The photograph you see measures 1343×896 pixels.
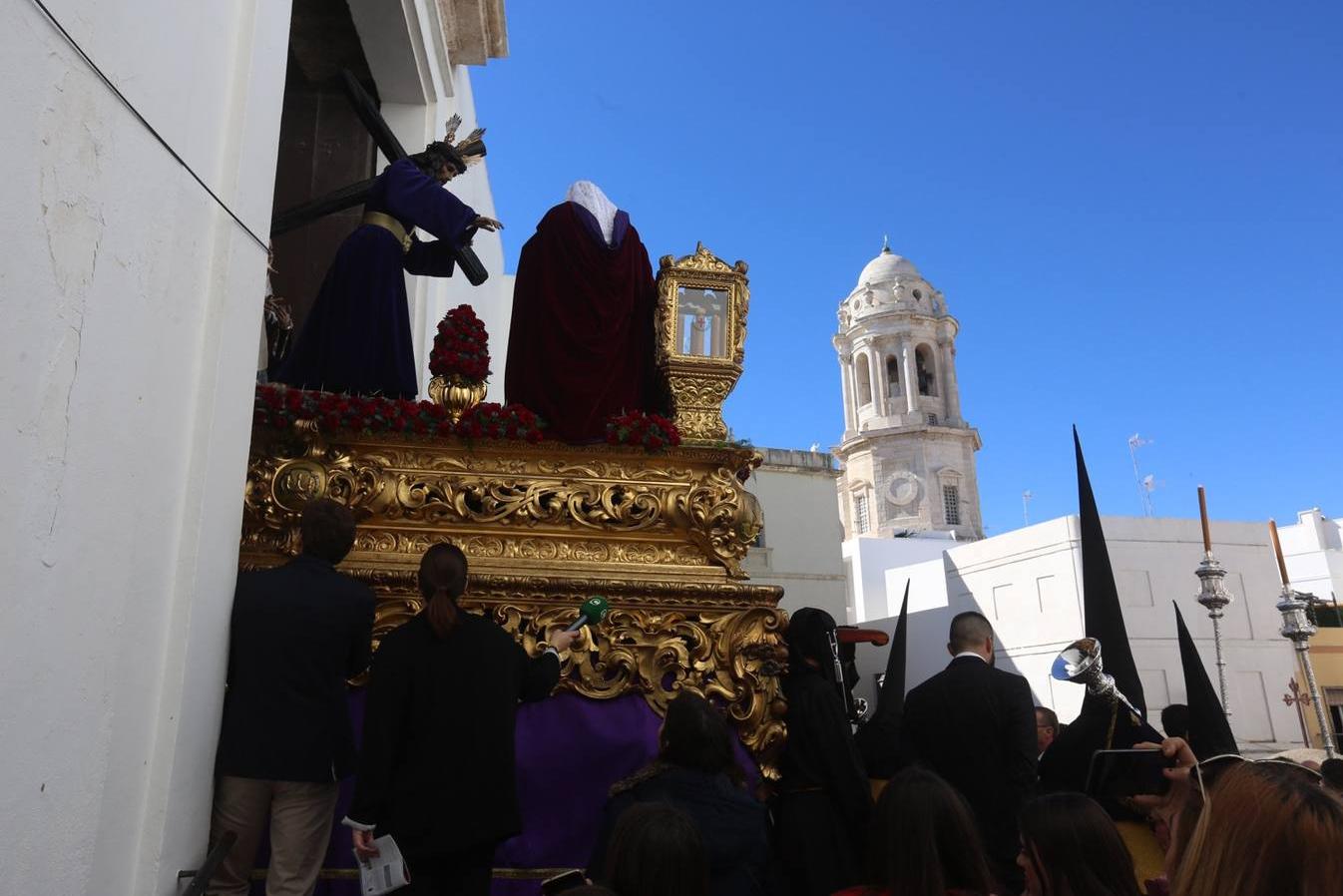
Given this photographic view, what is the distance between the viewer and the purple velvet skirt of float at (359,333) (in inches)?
195

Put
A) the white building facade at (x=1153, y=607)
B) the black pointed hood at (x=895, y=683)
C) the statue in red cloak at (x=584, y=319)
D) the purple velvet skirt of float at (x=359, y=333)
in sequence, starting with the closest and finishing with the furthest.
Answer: the statue in red cloak at (x=584, y=319) < the purple velvet skirt of float at (x=359, y=333) < the black pointed hood at (x=895, y=683) < the white building facade at (x=1153, y=607)

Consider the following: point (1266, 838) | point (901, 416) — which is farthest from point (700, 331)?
point (901, 416)

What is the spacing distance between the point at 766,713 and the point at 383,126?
507 cm

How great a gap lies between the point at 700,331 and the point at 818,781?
91.4 inches

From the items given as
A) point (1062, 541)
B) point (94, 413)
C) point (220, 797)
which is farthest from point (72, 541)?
point (1062, 541)

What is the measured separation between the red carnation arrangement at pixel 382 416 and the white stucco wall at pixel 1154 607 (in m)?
12.7

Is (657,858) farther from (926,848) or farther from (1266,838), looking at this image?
(1266,838)

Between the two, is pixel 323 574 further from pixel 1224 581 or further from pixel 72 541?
pixel 1224 581

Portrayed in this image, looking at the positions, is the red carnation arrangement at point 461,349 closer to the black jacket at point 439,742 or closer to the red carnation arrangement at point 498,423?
the red carnation arrangement at point 498,423

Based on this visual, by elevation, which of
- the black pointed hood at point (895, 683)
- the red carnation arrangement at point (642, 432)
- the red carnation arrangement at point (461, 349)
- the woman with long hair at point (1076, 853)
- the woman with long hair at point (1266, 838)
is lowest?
the woman with long hair at point (1076, 853)

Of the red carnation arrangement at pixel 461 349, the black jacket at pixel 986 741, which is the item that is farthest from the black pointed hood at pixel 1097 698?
the red carnation arrangement at pixel 461 349

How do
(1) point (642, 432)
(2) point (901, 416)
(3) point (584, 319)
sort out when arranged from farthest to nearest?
(2) point (901, 416) < (3) point (584, 319) < (1) point (642, 432)

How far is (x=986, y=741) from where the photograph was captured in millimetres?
4090

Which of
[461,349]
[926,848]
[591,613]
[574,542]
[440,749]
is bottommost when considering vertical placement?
[926,848]
